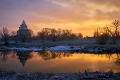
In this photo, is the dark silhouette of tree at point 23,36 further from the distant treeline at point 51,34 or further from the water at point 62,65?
the water at point 62,65

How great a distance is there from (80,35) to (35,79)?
120805mm

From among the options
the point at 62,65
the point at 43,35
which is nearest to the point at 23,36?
the point at 43,35

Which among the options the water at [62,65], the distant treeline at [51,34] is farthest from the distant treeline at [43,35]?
the water at [62,65]

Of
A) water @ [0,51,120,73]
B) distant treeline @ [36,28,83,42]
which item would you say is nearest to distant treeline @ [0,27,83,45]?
distant treeline @ [36,28,83,42]

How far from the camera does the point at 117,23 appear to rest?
1934 inches

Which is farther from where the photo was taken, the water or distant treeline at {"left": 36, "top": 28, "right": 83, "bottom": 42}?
distant treeline at {"left": 36, "top": 28, "right": 83, "bottom": 42}

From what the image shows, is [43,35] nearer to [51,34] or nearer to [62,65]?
[51,34]

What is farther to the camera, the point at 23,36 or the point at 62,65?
the point at 23,36

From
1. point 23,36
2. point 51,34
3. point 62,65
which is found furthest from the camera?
point 51,34

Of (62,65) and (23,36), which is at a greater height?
(23,36)

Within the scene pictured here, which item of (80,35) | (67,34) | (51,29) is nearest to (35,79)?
(51,29)

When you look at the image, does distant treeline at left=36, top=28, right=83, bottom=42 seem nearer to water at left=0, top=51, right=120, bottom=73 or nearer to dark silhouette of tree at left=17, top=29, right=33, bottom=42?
dark silhouette of tree at left=17, top=29, right=33, bottom=42

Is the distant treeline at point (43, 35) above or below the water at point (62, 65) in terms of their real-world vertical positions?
above

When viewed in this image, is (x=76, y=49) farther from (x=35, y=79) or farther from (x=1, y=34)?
(x=1, y=34)
